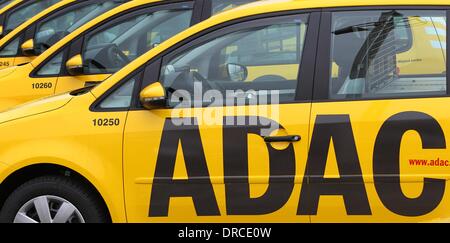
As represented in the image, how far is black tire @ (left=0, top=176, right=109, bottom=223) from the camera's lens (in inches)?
151

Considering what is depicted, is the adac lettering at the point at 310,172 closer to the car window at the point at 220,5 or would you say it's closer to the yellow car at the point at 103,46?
the yellow car at the point at 103,46

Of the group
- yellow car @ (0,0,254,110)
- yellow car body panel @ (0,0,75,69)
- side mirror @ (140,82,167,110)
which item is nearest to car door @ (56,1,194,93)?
yellow car @ (0,0,254,110)

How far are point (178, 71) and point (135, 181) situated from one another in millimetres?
684

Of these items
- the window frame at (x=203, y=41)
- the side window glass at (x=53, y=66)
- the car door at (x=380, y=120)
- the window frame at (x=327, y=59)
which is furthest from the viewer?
the side window glass at (x=53, y=66)

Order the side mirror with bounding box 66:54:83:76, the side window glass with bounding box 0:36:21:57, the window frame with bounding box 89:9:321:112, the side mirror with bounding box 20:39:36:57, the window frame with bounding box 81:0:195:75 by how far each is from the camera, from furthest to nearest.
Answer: the side window glass with bounding box 0:36:21:57 → the side mirror with bounding box 20:39:36:57 → the window frame with bounding box 81:0:195:75 → the side mirror with bounding box 66:54:83:76 → the window frame with bounding box 89:9:321:112

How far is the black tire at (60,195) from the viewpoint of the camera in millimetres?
3826

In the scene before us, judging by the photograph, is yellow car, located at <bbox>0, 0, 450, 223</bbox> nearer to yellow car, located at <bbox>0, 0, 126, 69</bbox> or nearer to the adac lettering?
the adac lettering

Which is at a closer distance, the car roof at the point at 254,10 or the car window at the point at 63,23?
the car roof at the point at 254,10

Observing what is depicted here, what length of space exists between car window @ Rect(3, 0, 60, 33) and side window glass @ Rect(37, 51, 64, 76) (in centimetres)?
264

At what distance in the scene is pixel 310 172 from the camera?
356 centimetres

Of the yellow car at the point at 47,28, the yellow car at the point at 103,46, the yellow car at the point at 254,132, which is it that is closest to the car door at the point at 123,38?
the yellow car at the point at 103,46

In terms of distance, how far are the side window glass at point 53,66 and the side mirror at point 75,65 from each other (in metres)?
0.16

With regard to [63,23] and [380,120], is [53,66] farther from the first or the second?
[380,120]

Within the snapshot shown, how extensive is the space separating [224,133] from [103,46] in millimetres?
2893
